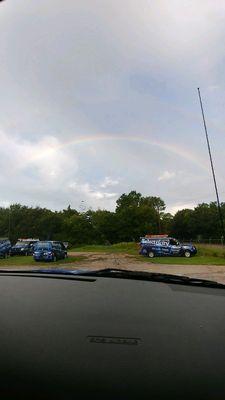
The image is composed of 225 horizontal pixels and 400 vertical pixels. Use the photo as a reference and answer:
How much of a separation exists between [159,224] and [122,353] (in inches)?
3756

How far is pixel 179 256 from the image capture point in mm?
35125

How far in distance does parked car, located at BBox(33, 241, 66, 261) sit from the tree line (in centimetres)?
4567

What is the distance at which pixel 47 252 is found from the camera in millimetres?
27750

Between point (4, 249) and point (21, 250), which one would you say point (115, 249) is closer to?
point (21, 250)

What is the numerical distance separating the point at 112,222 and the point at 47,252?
2467 inches

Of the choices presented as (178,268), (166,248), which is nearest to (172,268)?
(178,268)

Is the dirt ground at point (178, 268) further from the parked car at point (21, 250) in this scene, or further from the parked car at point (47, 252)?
the parked car at point (21, 250)

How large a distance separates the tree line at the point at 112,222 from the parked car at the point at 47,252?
45.7 meters

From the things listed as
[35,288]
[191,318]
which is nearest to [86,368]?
[191,318]

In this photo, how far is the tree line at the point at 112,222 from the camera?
→ 83.7m

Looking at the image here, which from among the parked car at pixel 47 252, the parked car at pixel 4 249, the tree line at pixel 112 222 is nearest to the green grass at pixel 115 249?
the parked car at pixel 4 249

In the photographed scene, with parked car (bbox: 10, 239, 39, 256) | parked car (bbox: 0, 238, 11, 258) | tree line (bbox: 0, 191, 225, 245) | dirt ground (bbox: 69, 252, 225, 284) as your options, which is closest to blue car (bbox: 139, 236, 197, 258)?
parked car (bbox: 10, 239, 39, 256)

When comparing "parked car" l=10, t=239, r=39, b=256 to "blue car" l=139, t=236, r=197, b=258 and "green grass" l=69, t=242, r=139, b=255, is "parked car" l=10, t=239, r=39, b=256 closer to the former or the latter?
"green grass" l=69, t=242, r=139, b=255

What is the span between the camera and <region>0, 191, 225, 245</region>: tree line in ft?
275
